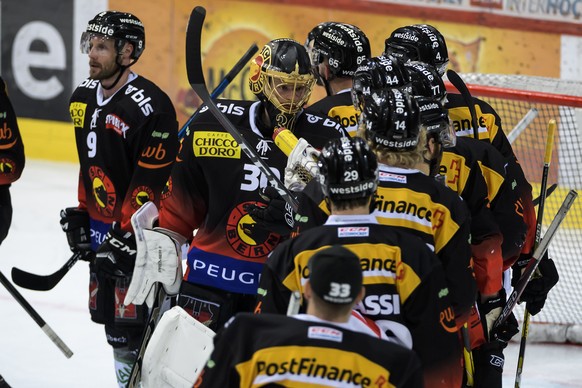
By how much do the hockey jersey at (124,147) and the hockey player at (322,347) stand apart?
1.90m

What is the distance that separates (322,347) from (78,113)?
7.95 ft

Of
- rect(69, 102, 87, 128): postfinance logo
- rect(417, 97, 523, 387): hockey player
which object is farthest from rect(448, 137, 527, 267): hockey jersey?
rect(69, 102, 87, 128): postfinance logo

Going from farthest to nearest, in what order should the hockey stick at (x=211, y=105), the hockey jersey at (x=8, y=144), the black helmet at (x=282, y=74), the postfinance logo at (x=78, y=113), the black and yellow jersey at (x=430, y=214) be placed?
the hockey jersey at (x=8, y=144) < the postfinance logo at (x=78, y=113) < the black helmet at (x=282, y=74) < the hockey stick at (x=211, y=105) < the black and yellow jersey at (x=430, y=214)

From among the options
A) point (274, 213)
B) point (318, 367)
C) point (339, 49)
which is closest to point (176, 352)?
point (274, 213)

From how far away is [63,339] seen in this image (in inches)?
226

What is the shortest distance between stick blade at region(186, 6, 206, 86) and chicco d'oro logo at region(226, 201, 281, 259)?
0.42m

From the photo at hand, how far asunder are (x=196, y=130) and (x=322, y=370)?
150 centimetres

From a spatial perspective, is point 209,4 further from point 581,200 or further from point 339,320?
point 339,320

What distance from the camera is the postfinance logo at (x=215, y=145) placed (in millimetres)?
3654

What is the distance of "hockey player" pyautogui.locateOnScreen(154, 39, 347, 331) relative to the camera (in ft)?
12.0

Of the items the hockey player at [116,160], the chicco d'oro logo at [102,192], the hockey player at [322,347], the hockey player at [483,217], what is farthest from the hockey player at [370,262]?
the chicco d'oro logo at [102,192]

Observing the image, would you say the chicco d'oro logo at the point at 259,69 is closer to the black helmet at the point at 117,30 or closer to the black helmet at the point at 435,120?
the black helmet at the point at 435,120

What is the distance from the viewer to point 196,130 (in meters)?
3.71

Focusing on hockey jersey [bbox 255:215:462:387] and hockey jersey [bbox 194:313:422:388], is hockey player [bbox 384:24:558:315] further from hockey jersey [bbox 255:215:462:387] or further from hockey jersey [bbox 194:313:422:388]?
hockey jersey [bbox 194:313:422:388]
